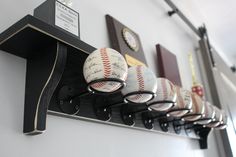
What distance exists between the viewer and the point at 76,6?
730 mm

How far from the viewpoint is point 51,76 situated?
0.48 m

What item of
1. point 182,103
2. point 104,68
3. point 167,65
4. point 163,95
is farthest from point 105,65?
point 167,65

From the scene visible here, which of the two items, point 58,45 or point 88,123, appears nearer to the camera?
point 58,45

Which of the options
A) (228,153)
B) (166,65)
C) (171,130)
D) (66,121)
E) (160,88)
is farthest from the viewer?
(228,153)

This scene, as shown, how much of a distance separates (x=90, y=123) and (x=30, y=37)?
26cm

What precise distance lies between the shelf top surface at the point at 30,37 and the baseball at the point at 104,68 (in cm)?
4

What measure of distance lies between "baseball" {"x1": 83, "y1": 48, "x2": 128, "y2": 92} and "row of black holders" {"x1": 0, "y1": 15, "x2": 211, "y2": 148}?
3cm

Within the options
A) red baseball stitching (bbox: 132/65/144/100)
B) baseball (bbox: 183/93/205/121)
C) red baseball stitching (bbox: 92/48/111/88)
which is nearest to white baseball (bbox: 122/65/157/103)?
red baseball stitching (bbox: 132/65/144/100)

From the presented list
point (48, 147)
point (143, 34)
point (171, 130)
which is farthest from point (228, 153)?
point (48, 147)

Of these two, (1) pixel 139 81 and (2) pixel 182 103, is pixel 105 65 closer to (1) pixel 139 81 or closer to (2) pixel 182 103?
(1) pixel 139 81

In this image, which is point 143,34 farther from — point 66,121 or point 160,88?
point 66,121

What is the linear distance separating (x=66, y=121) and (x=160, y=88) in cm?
25

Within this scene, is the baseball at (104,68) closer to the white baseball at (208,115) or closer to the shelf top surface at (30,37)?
the shelf top surface at (30,37)

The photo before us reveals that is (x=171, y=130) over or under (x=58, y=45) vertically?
under
